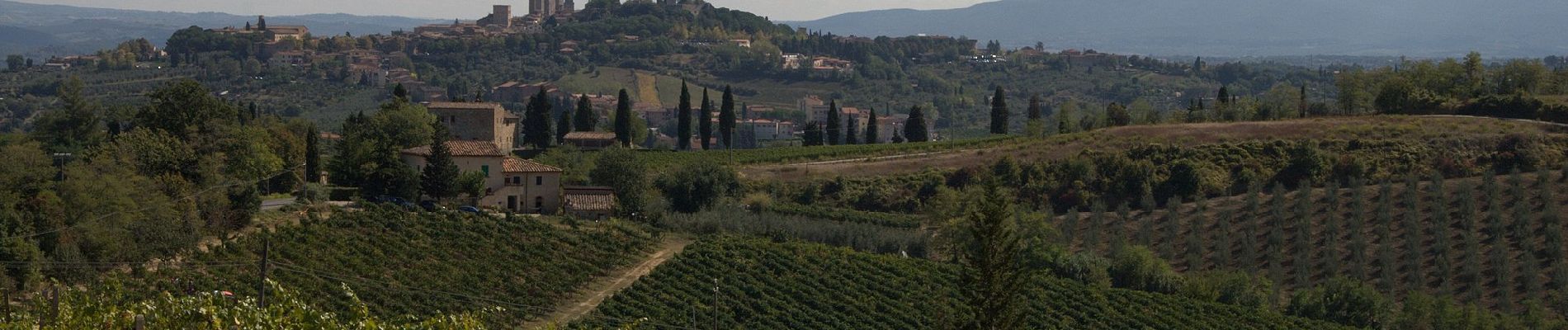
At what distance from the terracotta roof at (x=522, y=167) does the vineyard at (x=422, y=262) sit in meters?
3.99

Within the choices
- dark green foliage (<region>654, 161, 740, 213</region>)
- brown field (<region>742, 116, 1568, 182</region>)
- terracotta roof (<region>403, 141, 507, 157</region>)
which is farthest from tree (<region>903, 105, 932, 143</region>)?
terracotta roof (<region>403, 141, 507, 157</region>)

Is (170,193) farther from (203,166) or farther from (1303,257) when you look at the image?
(1303,257)

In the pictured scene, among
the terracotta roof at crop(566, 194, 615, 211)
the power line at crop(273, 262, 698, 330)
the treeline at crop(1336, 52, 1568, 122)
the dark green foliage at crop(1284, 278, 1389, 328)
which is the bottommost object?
the dark green foliage at crop(1284, 278, 1389, 328)

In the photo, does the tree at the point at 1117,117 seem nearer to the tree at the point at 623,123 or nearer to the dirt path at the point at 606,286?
the tree at the point at 623,123

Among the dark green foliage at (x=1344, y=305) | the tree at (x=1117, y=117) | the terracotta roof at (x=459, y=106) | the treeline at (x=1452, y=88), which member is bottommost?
the dark green foliage at (x=1344, y=305)

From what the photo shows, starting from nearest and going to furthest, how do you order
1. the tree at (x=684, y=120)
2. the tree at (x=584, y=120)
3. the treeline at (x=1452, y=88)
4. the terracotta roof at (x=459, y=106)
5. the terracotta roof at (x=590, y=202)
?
the terracotta roof at (x=590, y=202)
the terracotta roof at (x=459, y=106)
the treeline at (x=1452, y=88)
the tree at (x=584, y=120)
the tree at (x=684, y=120)

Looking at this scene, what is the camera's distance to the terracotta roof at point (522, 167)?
46875 millimetres

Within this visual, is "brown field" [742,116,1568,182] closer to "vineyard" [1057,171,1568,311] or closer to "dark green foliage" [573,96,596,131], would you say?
"vineyard" [1057,171,1568,311]

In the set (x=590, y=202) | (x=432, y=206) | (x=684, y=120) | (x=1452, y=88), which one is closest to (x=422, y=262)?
(x=432, y=206)

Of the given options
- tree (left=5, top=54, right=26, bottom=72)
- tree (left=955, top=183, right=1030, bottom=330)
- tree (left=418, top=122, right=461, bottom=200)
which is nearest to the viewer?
tree (left=955, top=183, right=1030, bottom=330)

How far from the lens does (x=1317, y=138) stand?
60.5 meters

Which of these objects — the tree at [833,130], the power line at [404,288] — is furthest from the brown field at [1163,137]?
the power line at [404,288]

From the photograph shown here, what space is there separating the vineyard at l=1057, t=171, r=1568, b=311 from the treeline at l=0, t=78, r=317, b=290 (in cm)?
2214

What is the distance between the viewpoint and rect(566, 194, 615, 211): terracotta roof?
4681cm
